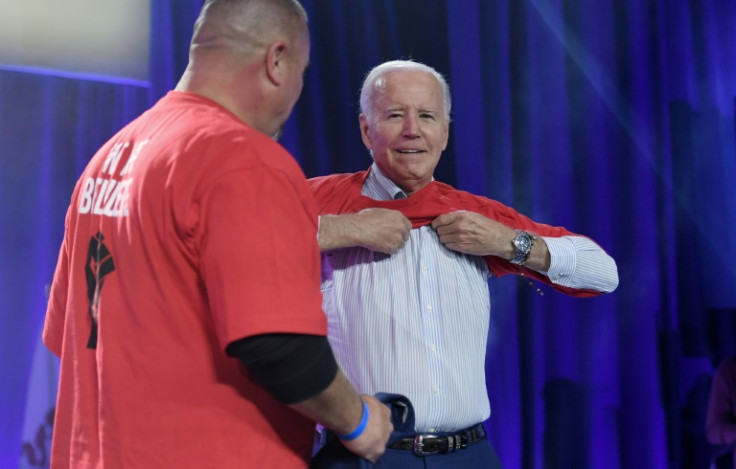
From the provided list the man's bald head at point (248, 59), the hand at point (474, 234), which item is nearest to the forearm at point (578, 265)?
the hand at point (474, 234)

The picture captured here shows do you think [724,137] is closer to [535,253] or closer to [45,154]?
[535,253]

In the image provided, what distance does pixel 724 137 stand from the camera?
3.53 meters

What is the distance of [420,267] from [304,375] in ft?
2.46

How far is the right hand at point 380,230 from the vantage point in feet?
5.33

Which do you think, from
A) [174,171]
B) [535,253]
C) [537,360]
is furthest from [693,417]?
[174,171]

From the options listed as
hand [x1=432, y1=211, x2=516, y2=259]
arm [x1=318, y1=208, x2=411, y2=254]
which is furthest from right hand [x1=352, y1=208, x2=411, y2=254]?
hand [x1=432, y1=211, x2=516, y2=259]

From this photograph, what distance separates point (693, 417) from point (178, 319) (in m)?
2.96

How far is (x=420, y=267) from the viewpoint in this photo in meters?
1.75

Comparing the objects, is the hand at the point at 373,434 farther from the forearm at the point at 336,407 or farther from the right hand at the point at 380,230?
the right hand at the point at 380,230

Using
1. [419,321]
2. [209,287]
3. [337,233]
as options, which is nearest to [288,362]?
[209,287]

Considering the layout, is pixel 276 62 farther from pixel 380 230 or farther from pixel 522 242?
pixel 522 242

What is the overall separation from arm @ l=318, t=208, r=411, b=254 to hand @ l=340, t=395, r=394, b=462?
48cm

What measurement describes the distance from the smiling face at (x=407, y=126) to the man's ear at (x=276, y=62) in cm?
70

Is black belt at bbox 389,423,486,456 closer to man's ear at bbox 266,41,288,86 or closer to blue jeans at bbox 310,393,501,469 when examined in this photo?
blue jeans at bbox 310,393,501,469
